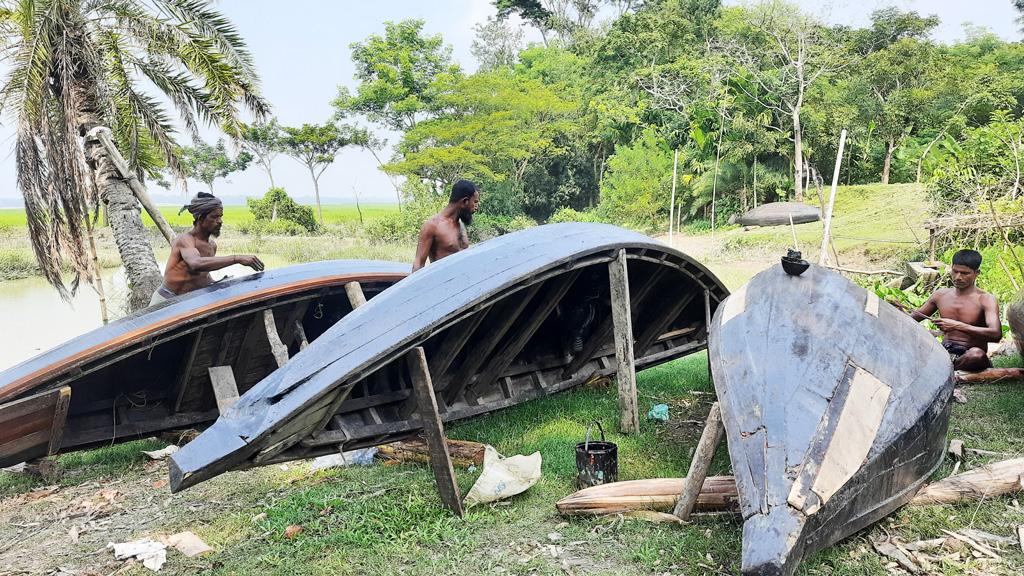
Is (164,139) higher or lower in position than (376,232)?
higher

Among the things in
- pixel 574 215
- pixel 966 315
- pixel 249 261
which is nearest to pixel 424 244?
pixel 249 261

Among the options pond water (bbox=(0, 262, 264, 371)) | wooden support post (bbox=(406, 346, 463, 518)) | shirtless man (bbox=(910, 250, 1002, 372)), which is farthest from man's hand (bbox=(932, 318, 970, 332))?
pond water (bbox=(0, 262, 264, 371))

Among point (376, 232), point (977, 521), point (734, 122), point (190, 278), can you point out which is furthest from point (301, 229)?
point (977, 521)

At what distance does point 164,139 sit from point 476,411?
860 centimetres

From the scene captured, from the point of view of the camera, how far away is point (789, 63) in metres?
26.6

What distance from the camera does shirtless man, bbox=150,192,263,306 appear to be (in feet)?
19.5

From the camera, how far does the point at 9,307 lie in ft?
62.6

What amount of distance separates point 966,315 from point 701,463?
409 centimetres

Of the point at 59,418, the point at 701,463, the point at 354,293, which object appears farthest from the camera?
the point at 354,293

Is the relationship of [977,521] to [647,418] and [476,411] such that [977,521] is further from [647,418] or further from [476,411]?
[476,411]

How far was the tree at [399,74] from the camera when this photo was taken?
1359 inches

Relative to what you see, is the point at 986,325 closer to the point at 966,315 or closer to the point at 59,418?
the point at 966,315

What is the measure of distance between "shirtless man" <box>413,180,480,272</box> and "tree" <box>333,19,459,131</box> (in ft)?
94.5

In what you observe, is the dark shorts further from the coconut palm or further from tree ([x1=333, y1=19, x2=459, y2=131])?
tree ([x1=333, y1=19, x2=459, y2=131])
